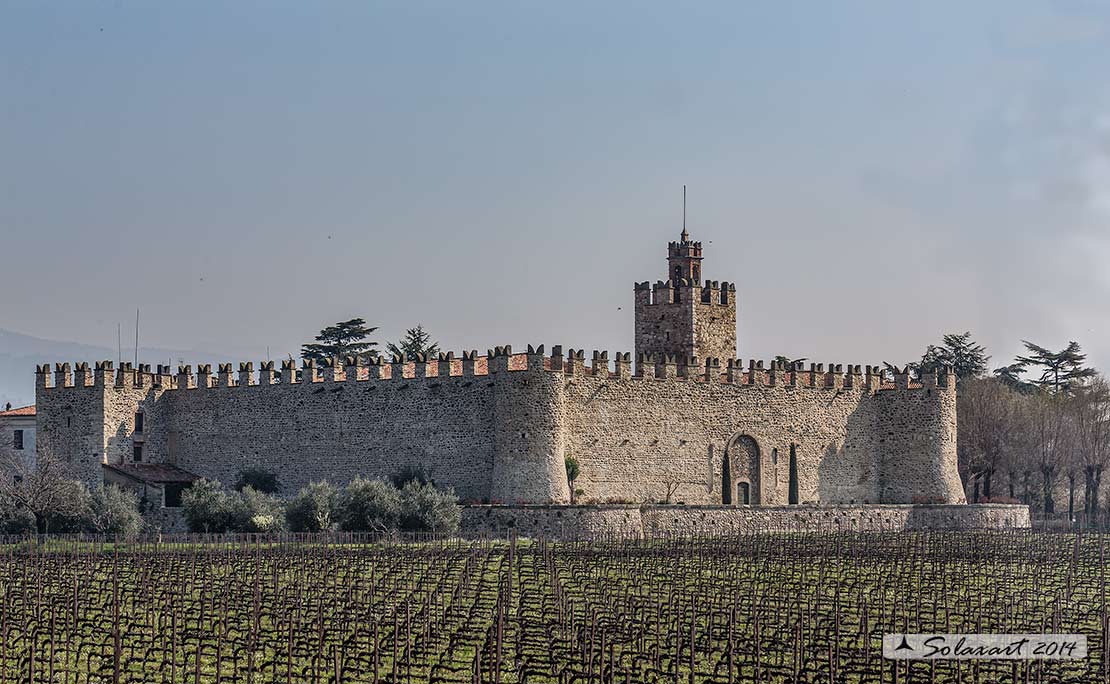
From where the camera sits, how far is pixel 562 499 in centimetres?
5266

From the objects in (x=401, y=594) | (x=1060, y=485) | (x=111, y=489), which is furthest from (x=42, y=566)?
(x=1060, y=485)

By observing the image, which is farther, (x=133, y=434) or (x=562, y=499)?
(x=133, y=434)

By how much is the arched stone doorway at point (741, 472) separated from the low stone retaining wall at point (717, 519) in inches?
84.3

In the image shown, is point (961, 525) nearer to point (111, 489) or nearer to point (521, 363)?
point (521, 363)

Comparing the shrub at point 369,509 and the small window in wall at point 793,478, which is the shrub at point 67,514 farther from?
the small window in wall at point 793,478

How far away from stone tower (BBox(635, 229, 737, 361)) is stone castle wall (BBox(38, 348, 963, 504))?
108 inches

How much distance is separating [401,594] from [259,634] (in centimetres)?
675

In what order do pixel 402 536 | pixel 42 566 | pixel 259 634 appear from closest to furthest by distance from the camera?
pixel 259 634 → pixel 42 566 → pixel 402 536

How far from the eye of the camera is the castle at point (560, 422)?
53.8 m

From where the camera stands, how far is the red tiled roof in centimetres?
5712

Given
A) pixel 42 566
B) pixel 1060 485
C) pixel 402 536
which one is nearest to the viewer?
pixel 42 566

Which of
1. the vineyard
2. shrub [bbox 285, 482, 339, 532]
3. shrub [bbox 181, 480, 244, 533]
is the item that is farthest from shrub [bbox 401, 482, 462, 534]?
shrub [bbox 181, 480, 244, 533]

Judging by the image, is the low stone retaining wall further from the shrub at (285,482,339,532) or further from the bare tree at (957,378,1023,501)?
the bare tree at (957,378,1023,501)

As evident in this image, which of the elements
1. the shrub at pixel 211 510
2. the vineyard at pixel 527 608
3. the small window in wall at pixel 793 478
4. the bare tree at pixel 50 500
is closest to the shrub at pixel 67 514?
the bare tree at pixel 50 500
